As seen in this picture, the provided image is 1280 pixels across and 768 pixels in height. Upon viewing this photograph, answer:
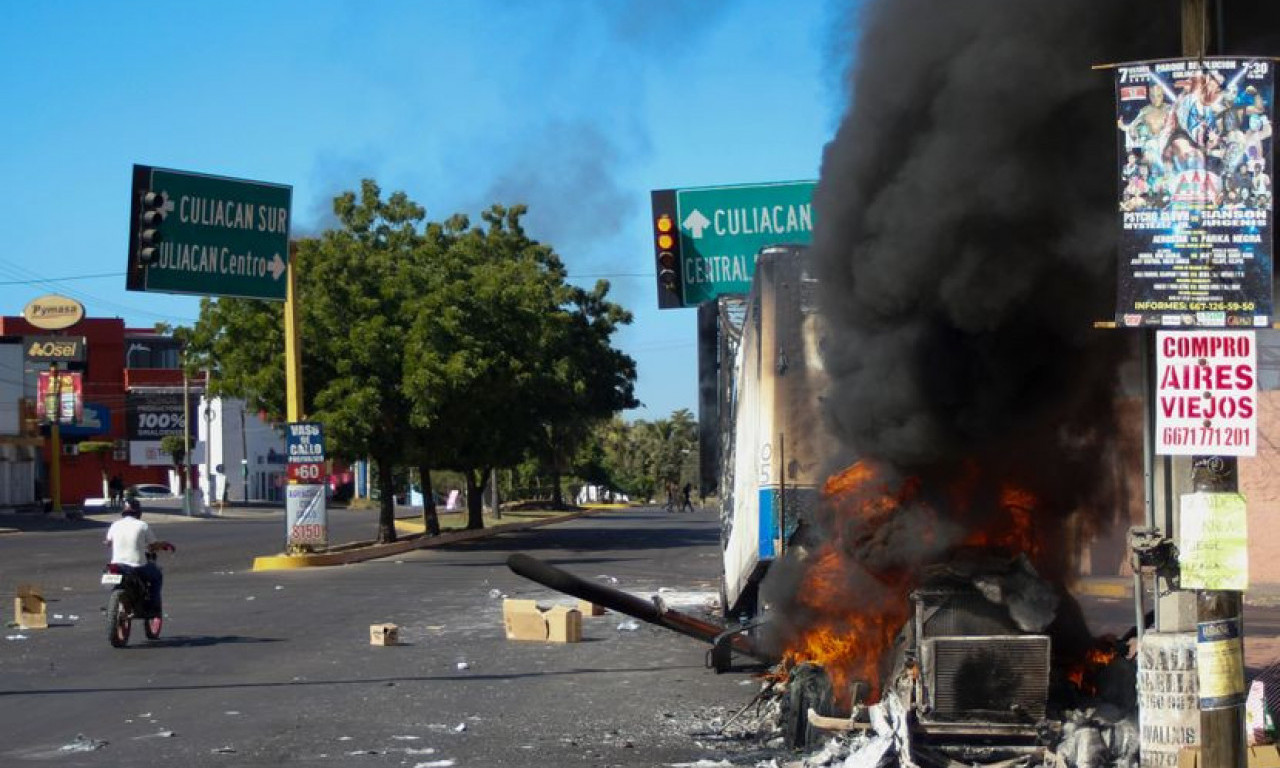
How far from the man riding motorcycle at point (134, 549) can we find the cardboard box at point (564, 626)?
415 centimetres

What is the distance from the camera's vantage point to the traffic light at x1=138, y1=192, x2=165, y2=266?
22.0m

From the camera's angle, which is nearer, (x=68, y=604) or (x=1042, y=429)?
(x=1042, y=429)

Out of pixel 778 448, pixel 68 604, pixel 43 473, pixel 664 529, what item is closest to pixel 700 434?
pixel 778 448

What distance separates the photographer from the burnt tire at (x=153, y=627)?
1592 centimetres

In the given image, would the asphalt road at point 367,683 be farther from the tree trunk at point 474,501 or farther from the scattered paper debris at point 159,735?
the tree trunk at point 474,501

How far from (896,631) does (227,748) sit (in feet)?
14.6

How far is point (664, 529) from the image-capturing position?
45125mm

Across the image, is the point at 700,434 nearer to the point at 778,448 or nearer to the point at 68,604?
the point at 778,448

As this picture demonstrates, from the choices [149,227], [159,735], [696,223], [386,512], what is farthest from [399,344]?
[159,735]

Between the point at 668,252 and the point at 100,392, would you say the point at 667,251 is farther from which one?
the point at 100,392

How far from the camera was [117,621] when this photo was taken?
15383 mm

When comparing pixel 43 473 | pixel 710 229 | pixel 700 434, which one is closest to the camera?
pixel 700 434

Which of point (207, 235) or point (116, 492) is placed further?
point (116, 492)

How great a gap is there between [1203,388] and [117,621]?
460 inches
